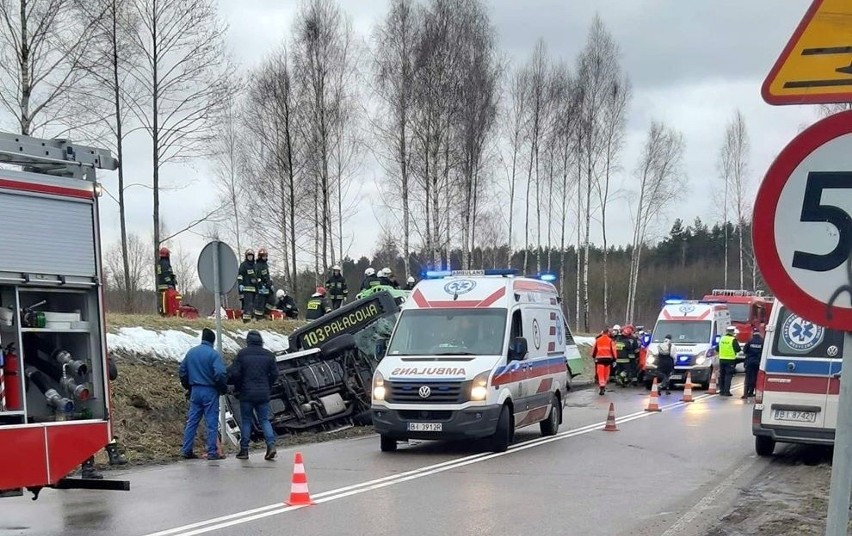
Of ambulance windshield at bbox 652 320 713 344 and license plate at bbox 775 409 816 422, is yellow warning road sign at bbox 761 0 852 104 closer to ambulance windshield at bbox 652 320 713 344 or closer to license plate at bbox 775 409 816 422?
license plate at bbox 775 409 816 422

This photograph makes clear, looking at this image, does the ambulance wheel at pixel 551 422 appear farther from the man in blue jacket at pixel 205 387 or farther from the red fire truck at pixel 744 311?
the red fire truck at pixel 744 311

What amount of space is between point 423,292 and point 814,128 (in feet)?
40.8

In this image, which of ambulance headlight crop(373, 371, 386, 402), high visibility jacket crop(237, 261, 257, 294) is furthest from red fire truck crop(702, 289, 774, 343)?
ambulance headlight crop(373, 371, 386, 402)

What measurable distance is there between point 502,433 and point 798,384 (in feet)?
13.7

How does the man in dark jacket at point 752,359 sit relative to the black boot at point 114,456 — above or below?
below

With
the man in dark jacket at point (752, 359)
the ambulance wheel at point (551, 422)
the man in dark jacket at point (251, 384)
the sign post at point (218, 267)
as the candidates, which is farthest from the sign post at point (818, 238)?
the man in dark jacket at point (752, 359)

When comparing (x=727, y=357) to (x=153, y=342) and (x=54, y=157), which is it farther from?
(x=54, y=157)

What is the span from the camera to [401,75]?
37.0 m

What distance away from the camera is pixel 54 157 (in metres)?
8.28

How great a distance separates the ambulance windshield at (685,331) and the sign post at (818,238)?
26.8m

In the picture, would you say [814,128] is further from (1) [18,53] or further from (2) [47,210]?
(1) [18,53]

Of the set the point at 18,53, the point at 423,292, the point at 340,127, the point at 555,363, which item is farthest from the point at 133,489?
the point at 340,127

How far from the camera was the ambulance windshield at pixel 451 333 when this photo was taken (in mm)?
14484

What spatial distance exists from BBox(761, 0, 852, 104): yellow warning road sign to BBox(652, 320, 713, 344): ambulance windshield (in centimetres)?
2671
